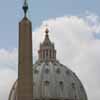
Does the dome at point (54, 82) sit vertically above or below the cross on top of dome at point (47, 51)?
below

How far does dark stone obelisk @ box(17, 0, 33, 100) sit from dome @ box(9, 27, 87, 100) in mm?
40747

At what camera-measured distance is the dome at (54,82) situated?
7312cm

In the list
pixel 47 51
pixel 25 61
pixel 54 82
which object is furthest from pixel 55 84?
pixel 25 61

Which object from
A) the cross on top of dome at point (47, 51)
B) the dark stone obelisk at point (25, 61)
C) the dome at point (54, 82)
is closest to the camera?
the dark stone obelisk at point (25, 61)

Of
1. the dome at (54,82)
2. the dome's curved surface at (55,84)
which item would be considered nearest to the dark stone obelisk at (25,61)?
the dome at (54,82)

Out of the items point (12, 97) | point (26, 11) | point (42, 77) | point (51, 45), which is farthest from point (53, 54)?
point (26, 11)

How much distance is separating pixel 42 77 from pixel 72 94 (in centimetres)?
530

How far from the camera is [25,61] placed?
1224 inches

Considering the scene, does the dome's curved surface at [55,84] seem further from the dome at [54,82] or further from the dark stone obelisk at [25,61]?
the dark stone obelisk at [25,61]

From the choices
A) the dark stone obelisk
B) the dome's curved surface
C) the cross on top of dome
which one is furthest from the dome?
the dark stone obelisk

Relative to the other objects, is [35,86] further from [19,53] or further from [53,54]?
[19,53]

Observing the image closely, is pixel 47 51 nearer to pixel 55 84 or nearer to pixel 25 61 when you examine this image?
pixel 55 84

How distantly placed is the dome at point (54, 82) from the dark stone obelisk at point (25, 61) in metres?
40.7

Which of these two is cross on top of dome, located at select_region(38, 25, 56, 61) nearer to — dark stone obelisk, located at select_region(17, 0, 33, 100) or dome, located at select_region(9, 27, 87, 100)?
dome, located at select_region(9, 27, 87, 100)
